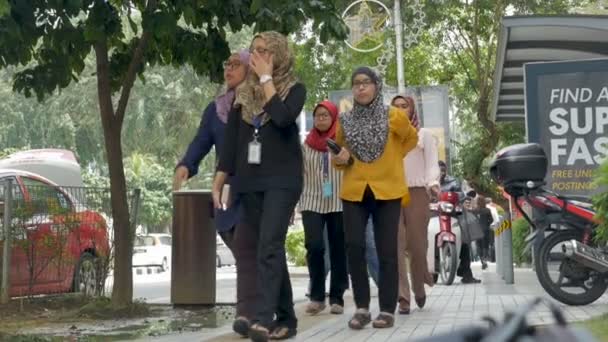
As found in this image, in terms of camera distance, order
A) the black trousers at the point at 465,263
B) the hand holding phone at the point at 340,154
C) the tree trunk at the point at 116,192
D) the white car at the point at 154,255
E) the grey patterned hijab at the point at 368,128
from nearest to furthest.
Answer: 1. the hand holding phone at the point at 340,154
2. the grey patterned hijab at the point at 368,128
3. the tree trunk at the point at 116,192
4. the black trousers at the point at 465,263
5. the white car at the point at 154,255

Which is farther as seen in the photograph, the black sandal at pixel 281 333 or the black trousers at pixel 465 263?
the black trousers at pixel 465 263

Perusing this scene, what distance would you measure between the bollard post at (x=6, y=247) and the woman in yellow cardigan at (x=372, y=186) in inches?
179

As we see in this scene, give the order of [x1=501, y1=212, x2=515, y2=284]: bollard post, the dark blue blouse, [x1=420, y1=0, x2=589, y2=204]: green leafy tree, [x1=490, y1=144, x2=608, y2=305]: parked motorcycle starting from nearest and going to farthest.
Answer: the dark blue blouse → [x1=490, y1=144, x2=608, y2=305]: parked motorcycle → [x1=501, y1=212, x2=515, y2=284]: bollard post → [x1=420, y1=0, x2=589, y2=204]: green leafy tree

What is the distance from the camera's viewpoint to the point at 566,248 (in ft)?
33.7

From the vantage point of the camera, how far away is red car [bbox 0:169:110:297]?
1246 centimetres

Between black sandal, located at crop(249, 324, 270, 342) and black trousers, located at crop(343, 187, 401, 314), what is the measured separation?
62.7 inches

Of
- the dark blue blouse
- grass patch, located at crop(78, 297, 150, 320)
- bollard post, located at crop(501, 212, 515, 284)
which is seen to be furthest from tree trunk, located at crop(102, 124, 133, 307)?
bollard post, located at crop(501, 212, 515, 284)

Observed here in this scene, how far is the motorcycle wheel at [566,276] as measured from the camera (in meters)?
10.4

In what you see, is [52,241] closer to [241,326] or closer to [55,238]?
[55,238]

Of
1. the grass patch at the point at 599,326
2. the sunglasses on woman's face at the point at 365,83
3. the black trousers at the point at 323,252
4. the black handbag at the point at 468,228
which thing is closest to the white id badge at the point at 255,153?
the sunglasses on woman's face at the point at 365,83

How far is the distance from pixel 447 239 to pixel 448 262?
393 mm

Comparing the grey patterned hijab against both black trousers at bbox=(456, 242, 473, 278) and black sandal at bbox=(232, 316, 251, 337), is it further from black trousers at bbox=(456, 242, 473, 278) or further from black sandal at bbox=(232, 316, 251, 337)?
black trousers at bbox=(456, 242, 473, 278)

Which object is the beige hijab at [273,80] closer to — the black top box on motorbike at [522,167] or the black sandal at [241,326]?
the black sandal at [241,326]

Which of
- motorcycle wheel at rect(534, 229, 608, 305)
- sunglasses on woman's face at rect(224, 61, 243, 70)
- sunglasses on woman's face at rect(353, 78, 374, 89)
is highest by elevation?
sunglasses on woman's face at rect(224, 61, 243, 70)
